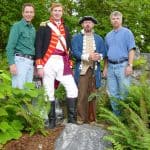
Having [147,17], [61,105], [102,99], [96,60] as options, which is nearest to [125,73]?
[96,60]

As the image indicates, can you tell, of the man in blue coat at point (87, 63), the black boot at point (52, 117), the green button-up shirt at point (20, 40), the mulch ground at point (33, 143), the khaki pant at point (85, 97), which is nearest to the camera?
the mulch ground at point (33, 143)

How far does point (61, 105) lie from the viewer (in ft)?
34.6

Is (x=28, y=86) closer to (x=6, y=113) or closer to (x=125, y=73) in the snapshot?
(x=6, y=113)

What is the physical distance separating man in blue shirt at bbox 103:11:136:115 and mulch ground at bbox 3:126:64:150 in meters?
1.37

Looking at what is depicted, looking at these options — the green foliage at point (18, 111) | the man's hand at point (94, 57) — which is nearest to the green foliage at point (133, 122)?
the man's hand at point (94, 57)

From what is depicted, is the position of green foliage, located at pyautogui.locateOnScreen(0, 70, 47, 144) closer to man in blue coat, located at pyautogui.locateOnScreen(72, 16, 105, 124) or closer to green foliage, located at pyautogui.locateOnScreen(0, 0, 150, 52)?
man in blue coat, located at pyautogui.locateOnScreen(72, 16, 105, 124)

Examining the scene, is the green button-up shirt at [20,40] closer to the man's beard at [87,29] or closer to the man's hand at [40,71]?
the man's hand at [40,71]

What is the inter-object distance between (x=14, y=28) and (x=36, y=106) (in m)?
1.37

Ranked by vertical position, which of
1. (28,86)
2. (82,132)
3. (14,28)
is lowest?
(82,132)

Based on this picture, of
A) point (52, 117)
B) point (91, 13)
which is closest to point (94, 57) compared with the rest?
point (52, 117)

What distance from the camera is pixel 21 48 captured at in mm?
8891

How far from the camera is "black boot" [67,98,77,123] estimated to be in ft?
29.9

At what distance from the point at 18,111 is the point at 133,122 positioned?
6.29 ft

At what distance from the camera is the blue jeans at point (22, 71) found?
8875mm
